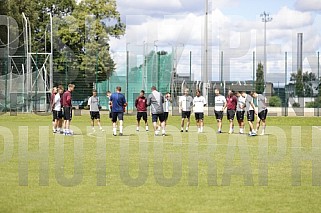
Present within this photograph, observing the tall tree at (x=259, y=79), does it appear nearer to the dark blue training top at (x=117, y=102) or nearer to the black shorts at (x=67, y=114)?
the dark blue training top at (x=117, y=102)

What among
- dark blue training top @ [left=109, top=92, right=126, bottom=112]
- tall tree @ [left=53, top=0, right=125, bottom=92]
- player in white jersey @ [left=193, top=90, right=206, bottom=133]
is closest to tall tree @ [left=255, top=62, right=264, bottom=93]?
tall tree @ [left=53, top=0, right=125, bottom=92]

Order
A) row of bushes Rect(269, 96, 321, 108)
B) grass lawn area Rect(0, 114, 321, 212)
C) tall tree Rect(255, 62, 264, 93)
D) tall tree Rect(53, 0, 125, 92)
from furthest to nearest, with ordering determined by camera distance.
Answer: tall tree Rect(53, 0, 125, 92), row of bushes Rect(269, 96, 321, 108), tall tree Rect(255, 62, 264, 93), grass lawn area Rect(0, 114, 321, 212)

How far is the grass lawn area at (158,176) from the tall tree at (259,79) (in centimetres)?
2606

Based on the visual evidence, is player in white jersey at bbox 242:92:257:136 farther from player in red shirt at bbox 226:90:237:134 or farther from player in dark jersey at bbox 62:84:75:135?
player in dark jersey at bbox 62:84:75:135

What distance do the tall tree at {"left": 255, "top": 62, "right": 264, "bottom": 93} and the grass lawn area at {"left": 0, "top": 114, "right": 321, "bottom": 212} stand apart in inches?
A: 1026

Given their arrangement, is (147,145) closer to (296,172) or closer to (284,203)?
(296,172)

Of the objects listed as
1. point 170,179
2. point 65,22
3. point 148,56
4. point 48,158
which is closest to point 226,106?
point 48,158

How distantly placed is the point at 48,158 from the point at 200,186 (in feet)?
19.8

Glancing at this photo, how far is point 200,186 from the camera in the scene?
12.7 m

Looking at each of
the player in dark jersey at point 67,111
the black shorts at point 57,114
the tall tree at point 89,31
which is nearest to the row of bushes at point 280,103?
the tall tree at point 89,31

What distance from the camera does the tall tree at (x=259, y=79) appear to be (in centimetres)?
4982

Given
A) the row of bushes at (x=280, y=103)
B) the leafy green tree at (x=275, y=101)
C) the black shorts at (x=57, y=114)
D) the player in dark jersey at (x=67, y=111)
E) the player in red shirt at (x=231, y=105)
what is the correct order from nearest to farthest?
the player in dark jersey at (x=67, y=111)
the black shorts at (x=57, y=114)
the player in red shirt at (x=231, y=105)
the row of bushes at (x=280, y=103)
the leafy green tree at (x=275, y=101)

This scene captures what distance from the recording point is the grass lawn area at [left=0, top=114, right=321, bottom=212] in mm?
10828

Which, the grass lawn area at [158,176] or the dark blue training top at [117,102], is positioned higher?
the dark blue training top at [117,102]
